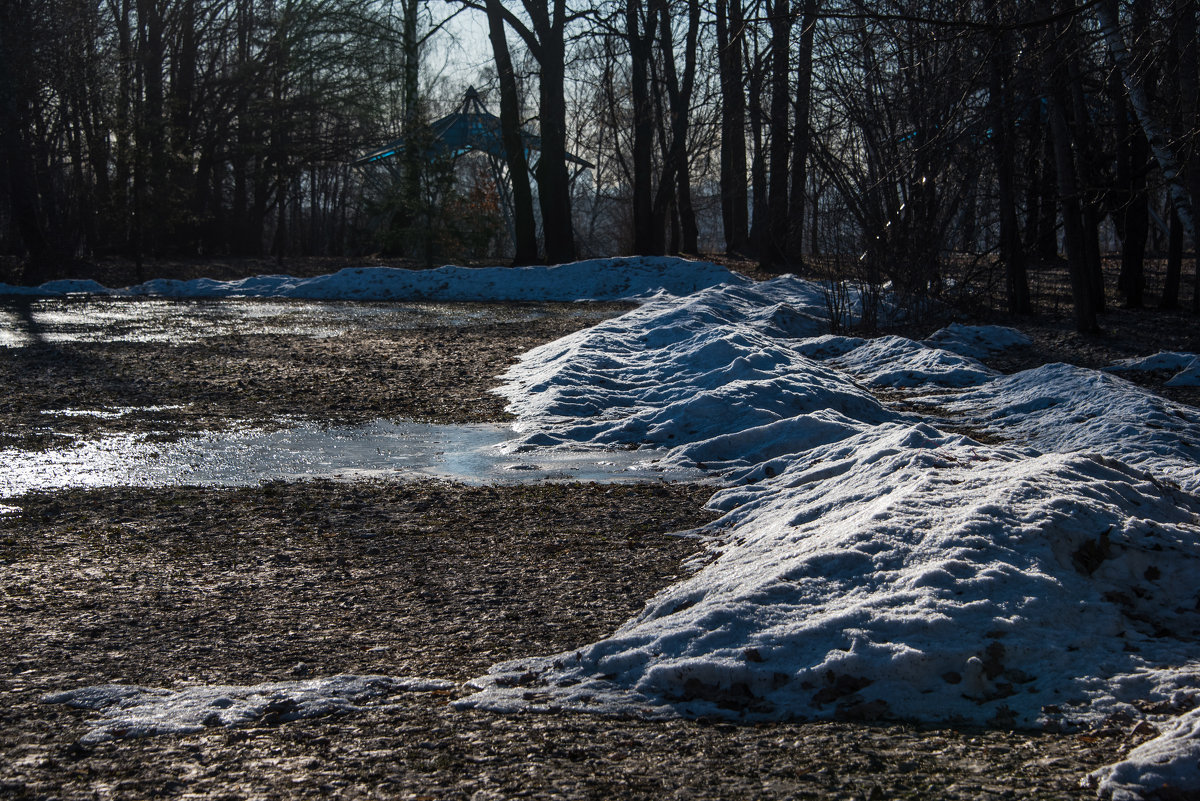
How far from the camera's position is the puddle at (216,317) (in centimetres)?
1220

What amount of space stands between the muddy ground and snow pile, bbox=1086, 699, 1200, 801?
0.08m

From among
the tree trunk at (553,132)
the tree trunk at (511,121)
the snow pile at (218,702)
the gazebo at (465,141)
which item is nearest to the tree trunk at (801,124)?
the snow pile at (218,702)

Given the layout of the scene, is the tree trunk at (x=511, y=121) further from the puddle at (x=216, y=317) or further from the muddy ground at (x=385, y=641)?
the muddy ground at (x=385, y=641)

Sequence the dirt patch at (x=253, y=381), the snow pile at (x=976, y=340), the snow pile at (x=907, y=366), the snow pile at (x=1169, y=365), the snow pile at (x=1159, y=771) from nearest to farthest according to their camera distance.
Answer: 1. the snow pile at (x=1159, y=771)
2. the dirt patch at (x=253, y=381)
3. the snow pile at (x=1169, y=365)
4. the snow pile at (x=907, y=366)
5. the snow pile at (x=976, y=340)

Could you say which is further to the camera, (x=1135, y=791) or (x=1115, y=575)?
(x=1115, y=575)

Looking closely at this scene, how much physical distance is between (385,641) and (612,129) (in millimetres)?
24730

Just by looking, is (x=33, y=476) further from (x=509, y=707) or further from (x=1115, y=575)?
(x=1115, y=575)

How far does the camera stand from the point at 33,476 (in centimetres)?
527

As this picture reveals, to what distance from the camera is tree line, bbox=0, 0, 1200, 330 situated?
1091 centimetres

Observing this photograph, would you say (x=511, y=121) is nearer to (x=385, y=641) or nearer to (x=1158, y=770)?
(x=385, y=641)

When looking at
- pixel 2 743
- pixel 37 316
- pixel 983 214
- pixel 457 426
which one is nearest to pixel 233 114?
pixel 37 316

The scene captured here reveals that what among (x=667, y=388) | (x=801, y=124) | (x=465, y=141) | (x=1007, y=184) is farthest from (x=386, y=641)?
(x=465, y=141)

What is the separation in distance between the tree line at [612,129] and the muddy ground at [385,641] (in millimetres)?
5390

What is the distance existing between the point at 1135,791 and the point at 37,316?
15.5 m
